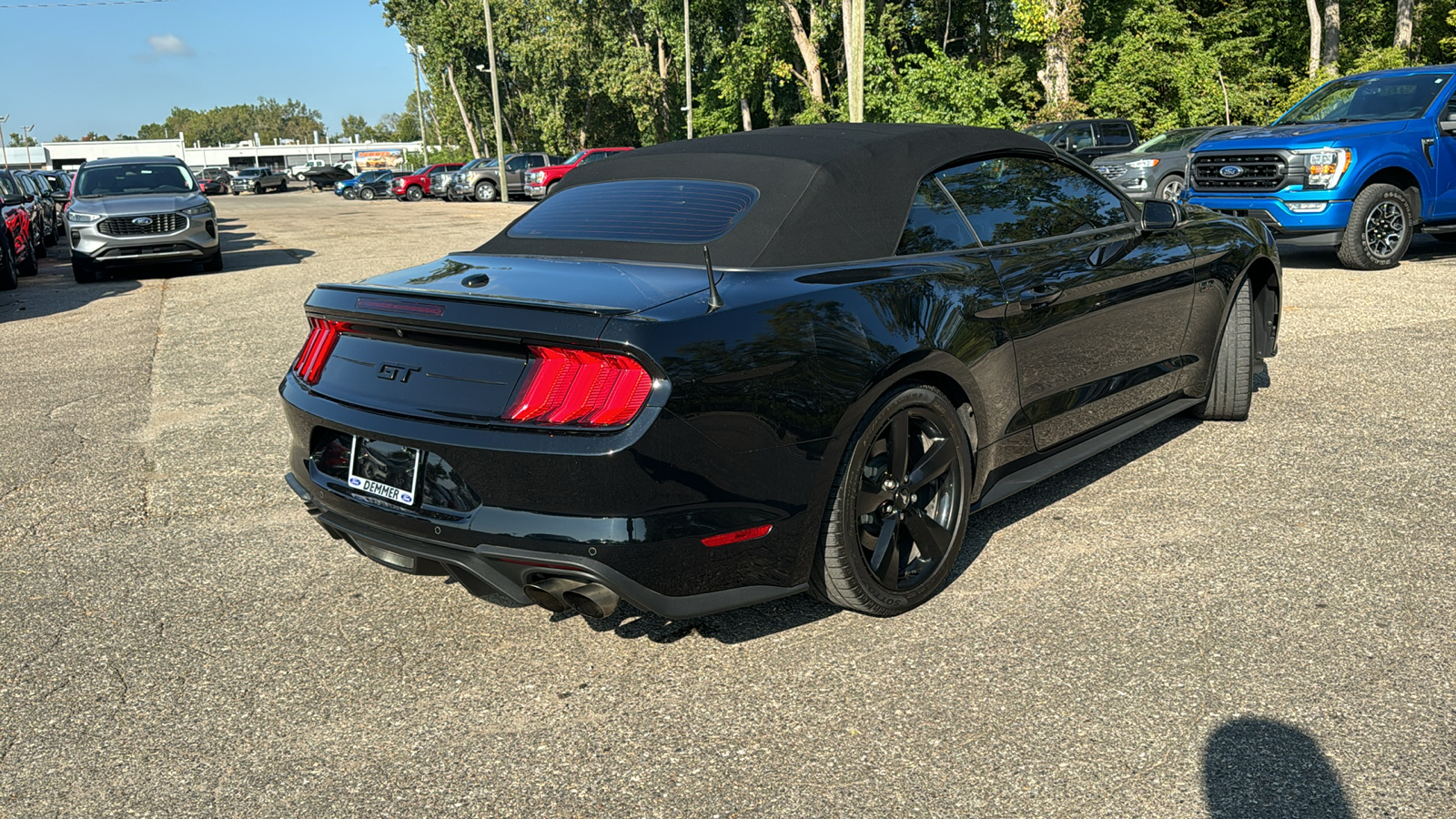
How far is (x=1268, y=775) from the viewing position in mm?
2668

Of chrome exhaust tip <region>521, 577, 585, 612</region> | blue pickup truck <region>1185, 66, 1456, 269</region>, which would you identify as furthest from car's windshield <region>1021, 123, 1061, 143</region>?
chrome exhaust tip <region>521, 577, 585, 612</region>

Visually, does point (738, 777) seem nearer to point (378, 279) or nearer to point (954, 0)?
point (378, 279)

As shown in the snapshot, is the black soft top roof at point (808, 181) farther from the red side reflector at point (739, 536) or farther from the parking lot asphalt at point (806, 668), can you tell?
the parking lot asphalt at point (806, 668)

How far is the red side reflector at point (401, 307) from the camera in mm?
3170

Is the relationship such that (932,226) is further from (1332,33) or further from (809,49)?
(809,49)

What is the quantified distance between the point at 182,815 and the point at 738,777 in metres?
1.33

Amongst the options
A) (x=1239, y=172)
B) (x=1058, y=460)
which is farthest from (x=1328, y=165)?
(x=1058, y=460)

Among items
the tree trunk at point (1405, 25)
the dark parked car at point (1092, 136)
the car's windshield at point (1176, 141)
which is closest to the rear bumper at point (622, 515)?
the car's windshield at point (1176, 141)

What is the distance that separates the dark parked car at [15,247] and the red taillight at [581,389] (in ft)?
44.2

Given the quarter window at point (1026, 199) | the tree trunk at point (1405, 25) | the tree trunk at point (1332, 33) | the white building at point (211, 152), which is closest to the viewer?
the quarter window at point (1026, 199)

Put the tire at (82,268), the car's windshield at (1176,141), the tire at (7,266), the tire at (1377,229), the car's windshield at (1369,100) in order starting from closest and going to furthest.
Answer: the tire at (1377,229), the car's windshield at (1369,100), the tire at (7,266), the tire at (82,268), the car's windshield at (1176,141)

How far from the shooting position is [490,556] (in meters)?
3.03

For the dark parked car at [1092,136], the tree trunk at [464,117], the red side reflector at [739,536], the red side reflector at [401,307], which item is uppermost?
the tree trunk at [464,117]

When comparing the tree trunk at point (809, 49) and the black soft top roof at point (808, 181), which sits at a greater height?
the tree trunk at point (809, 49)
